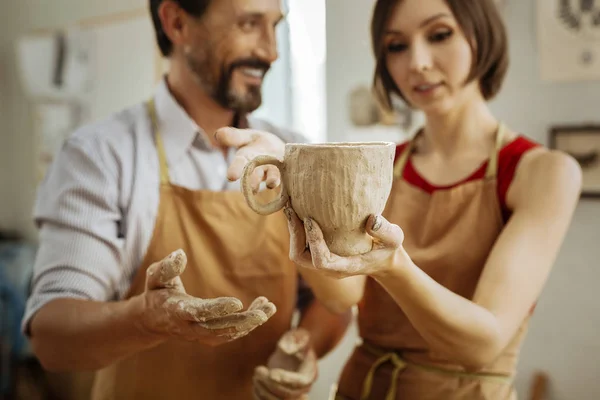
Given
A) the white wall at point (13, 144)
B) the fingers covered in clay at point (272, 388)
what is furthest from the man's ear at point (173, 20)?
the white wall at point (13, 144)

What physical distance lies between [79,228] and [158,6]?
1.02 feet

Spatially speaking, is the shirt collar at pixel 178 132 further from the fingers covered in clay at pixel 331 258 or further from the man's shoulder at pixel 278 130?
the fingers covered in clay at pixel 331 258

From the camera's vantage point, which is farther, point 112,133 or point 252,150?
point 112,133

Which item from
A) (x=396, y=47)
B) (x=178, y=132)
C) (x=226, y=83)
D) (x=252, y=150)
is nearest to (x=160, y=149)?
(x=178, y=132)

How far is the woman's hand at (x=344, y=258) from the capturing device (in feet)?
1.61

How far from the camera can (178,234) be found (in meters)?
0.78

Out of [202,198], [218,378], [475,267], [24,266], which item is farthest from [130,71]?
[475,267]

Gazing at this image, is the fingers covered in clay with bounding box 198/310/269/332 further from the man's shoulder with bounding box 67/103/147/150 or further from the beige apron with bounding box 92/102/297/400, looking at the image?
the man's shoulder with bounding box 67/103/147/150

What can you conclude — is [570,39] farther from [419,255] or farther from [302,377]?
[302,377]

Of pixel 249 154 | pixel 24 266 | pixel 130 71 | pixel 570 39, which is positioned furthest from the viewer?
pixel 24 266

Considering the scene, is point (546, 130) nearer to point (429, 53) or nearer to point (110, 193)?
point (429, 53)

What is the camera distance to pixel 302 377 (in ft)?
2.29

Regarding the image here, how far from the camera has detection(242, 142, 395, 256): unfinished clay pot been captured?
0.47 m

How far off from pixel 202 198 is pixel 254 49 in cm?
21
